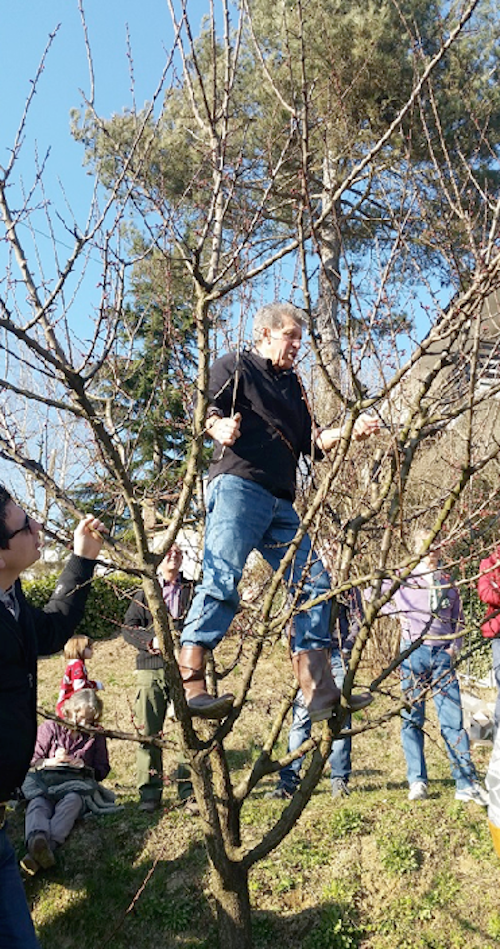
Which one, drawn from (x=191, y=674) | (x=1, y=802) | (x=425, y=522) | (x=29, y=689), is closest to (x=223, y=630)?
(x=191, y=674)

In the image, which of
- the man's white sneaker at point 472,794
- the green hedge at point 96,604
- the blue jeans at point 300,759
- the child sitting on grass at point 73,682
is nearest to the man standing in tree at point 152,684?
the child sitting on grass at point 73,682

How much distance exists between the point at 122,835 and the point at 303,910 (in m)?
1.23

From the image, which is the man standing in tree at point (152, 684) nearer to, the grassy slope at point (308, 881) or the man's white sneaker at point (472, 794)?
the grassy slope at point (308, 881)

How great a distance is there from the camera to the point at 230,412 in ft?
9.30

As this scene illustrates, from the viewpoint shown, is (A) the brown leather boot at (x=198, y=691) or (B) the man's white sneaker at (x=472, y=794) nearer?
(A) the brown leather boot at (x=198, y=691)

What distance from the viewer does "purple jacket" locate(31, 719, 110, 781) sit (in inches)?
179

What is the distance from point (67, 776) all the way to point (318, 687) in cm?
Result: 252

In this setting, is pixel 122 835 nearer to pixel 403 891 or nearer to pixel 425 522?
pixel 403 891

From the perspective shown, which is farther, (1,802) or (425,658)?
(425,658)

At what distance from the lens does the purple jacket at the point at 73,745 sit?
4.55 meters

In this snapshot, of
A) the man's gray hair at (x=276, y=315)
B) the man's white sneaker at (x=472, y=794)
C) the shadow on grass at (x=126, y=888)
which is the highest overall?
the man's gray hair at (x=276, y=315)

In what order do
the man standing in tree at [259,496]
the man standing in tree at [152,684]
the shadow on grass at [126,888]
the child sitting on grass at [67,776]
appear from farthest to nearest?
the man standing in tree at [152,684] → the child sitting on grass at [67,776] → the shadow on grass at [126,888] → the man standing in tree at [259,496]

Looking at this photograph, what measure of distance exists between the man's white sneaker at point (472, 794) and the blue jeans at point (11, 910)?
3.00 m

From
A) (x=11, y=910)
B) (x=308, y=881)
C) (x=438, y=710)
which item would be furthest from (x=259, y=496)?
(x=438, y=710)
